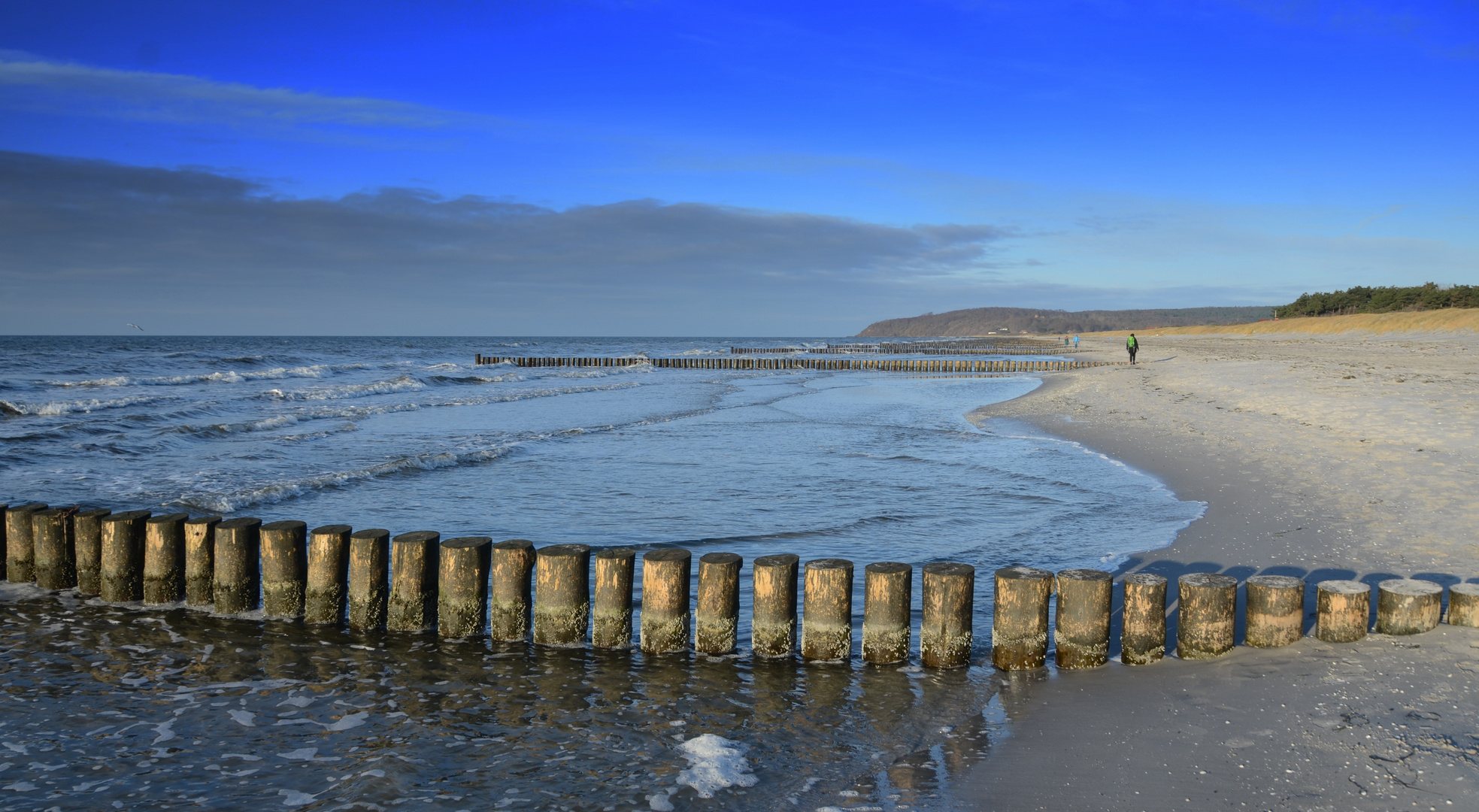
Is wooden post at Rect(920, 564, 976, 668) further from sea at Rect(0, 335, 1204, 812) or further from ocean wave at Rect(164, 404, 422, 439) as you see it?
ocean wave at Rect(164, 404, 422, 439)

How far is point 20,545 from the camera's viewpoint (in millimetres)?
6629

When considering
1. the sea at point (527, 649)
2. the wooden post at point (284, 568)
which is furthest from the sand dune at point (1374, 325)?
the wooden post at point (284, 568)

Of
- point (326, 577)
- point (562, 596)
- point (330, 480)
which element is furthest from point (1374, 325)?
point (326, 577)

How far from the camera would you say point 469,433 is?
723 inches

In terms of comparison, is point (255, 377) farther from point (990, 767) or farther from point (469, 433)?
point (990, 767)

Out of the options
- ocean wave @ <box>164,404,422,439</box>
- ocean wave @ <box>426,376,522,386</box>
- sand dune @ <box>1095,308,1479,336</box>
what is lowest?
ocean wave @ <box>164,404,422,439</box>

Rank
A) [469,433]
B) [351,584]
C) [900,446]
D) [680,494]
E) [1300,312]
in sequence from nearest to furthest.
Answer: [351,584] → [680,494] → [900,446] → [469,433] → [1300,312]

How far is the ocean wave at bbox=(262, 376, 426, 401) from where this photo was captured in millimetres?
29469

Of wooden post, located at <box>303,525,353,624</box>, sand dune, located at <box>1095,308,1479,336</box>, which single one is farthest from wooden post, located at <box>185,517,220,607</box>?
sand dune, located at <box>1095,308,1479,336</box>

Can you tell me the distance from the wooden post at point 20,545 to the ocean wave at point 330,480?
11.5 feet

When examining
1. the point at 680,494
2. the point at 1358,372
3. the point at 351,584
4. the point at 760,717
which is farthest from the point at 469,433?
the point at 1358,372

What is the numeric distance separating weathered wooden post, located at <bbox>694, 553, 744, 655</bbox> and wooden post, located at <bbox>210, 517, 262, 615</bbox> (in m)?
3.21

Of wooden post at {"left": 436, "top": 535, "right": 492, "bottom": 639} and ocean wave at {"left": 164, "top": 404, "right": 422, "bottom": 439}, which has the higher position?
wooden post at {"left": 436, "top": 535, "right": 492, "bottom": 639}

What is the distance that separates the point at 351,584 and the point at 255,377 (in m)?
40.5
